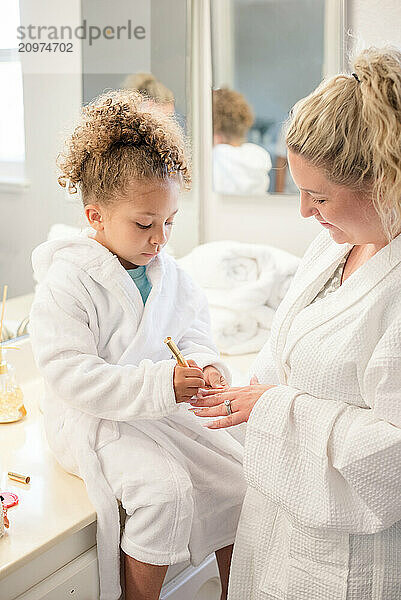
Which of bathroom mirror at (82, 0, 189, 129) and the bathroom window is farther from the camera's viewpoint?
bathroom mirror at (82, 0, 189, 129)

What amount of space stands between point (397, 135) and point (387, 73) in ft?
0.33

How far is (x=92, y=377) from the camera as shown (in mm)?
1279

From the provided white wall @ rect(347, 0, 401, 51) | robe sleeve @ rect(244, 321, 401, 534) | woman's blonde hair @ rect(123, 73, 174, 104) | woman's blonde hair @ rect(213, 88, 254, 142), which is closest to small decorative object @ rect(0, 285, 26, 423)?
robe sleeve @ rect(244, 321, 401, 534)

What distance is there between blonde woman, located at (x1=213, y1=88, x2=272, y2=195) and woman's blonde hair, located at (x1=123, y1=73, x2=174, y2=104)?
0.53 ft

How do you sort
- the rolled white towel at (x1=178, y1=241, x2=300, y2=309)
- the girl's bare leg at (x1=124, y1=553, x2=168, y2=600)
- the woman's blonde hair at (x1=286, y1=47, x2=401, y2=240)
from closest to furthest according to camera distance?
1. the woman's blonde hair at (x1=286, y1=47, x2=401, y2=240)
2. the girl's bare leg at (x1=124, y1=553, x2=168, y2=600)
3. the rolled white towel at (x1=178, y1=241, x2=300, y2=309)

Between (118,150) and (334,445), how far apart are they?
2.07 ft

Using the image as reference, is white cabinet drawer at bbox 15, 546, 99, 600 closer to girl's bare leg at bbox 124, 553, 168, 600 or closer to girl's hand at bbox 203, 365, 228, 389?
girl's bare leg at bbox 124, 553, 168, 600

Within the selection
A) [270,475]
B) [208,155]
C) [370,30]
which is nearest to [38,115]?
[208,155]

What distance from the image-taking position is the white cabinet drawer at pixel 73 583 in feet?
4.05

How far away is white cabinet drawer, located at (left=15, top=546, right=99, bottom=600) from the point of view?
4.05 feet

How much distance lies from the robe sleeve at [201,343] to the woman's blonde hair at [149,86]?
90cm

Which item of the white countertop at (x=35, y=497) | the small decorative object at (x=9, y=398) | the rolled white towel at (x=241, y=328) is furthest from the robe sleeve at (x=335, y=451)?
the rolled white towel at (x=241, y=328)

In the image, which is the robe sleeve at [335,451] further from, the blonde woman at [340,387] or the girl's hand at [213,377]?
the girl's hand at [213,377]

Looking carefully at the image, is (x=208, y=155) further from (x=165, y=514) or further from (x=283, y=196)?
(x=165, y=514)
